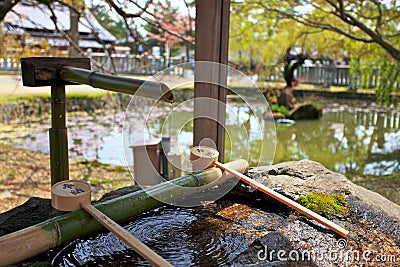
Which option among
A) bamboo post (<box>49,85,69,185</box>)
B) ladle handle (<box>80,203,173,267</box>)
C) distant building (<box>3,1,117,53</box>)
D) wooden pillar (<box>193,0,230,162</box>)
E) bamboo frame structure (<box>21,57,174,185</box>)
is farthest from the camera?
distant building (<box>3,1,117,53</box>)

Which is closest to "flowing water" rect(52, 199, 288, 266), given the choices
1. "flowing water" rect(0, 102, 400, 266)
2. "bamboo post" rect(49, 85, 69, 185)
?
"flowing water" rect(0, 102, 400, 266)

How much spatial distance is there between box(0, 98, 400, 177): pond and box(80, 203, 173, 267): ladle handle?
2967mm

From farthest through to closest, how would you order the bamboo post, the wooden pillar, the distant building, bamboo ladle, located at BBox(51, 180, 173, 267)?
the distant building, the wooden pillar, the bamboo post, bamboo ladle, located at BBox(51, 180, 173, 267)

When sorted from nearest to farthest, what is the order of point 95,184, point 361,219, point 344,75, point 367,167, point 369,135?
point 361,219 < point 95,184 < point 367,167 < point 369,135 < point 344,75

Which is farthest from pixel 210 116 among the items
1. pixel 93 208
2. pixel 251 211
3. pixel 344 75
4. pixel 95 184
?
pixel 344 75

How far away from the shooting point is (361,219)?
4.72 feet

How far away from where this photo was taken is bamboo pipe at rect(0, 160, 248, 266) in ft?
3.27

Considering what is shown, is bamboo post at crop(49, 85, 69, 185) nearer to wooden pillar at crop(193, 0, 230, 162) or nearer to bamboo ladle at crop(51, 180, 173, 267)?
bamboo ladle at crop(51, 180, 173, 267)

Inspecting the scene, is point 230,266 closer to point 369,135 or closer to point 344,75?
point 369,135

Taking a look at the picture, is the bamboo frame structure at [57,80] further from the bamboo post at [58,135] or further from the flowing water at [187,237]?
the flowing water at [187,237]

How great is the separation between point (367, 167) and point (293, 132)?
260 cm

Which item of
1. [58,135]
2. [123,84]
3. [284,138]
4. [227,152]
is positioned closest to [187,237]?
[123,84]

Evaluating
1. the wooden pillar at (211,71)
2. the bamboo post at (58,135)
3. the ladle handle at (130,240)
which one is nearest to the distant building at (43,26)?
the wooden pillar at (211,71)

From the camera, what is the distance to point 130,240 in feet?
3.36
